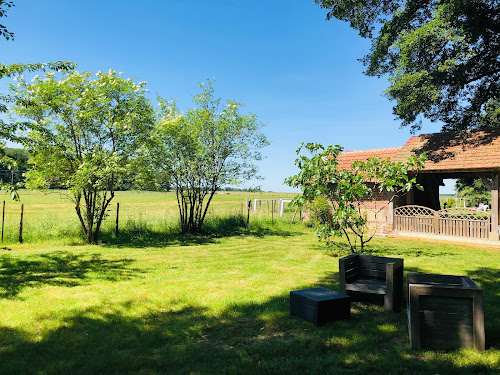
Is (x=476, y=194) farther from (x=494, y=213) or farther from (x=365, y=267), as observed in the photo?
(x=365, y=267)

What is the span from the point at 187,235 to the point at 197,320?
1189 cm

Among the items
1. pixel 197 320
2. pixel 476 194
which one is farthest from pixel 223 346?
pixel 476 194

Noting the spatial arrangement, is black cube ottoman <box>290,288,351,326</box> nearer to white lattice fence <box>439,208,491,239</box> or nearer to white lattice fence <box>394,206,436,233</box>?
white lattice fence <box>439,208,491,239</box>

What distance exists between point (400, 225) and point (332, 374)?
1531 centimetres

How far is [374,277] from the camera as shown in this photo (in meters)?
6.73

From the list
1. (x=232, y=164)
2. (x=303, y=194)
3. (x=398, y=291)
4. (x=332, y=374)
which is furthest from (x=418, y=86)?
(x=332, y=374)

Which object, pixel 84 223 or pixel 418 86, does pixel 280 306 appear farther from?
pixel 418 86

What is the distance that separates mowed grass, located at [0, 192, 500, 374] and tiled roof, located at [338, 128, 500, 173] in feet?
20.5

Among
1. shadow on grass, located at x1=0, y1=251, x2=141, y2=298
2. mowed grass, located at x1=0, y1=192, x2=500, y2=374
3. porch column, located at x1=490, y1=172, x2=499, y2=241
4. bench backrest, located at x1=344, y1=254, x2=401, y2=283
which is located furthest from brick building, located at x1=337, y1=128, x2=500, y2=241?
shadow on grass, located at x1=0, y1=251, x2=141, y2=298

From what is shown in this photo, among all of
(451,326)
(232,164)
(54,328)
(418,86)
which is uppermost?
(418,86)

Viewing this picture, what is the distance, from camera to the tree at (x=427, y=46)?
50.9 feet

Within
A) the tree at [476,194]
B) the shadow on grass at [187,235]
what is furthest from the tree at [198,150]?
the tree at [476,194]

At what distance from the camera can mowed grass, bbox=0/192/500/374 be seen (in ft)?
13.2

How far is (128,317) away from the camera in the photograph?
557 centimetres
